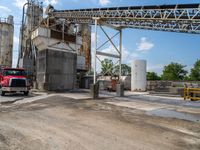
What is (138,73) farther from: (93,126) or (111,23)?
(93,126)

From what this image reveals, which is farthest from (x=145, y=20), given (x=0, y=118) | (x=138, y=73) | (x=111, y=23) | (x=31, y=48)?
(x=31, y=48)

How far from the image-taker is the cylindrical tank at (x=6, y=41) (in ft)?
136

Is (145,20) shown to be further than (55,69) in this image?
No

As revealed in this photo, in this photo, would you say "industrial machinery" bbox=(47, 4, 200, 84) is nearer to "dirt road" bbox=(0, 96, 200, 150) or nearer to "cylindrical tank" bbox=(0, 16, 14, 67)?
"dirt road" bbox=(0, 96, 200, 150)

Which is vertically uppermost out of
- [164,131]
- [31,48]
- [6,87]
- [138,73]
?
[31,48]

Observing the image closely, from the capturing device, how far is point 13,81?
781 inches

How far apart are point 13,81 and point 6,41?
25713 mm

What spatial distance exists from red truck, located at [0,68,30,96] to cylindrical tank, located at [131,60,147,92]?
15213 millimetres

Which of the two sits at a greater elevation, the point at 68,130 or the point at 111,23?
the point at 111,23

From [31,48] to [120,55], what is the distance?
1732 cm

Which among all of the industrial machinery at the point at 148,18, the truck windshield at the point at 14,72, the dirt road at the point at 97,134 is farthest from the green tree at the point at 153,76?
the dirt road at the point at 97,134

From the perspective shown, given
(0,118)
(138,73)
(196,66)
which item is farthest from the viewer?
(196,66)

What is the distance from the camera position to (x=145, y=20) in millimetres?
19203

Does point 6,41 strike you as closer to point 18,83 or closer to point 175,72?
point 18,83
